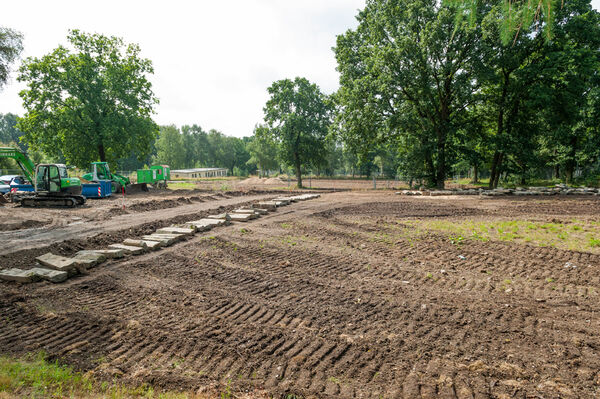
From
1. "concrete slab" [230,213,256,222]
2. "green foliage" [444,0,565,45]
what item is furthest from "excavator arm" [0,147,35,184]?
"green foliage" [444,0,565,45]

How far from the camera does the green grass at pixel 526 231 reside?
29.4ft

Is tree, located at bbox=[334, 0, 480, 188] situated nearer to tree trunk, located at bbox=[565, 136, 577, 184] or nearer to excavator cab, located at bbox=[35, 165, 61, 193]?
tree trunk, located at bbox=[565, 136, 577, 184]

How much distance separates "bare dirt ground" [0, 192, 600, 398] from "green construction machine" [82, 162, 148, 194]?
771 inches

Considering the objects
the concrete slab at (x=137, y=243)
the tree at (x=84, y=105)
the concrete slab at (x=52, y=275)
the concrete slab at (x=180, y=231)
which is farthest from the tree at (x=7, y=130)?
the concrete slab at (x=52, y=275)

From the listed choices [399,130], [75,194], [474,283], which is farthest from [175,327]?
[399,130]

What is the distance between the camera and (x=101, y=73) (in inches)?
1203

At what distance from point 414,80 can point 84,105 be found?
28.1m

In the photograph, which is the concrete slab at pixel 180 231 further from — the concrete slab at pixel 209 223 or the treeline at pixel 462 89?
the treeline at pixel 462 89

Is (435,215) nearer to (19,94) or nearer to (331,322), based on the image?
(331,322)

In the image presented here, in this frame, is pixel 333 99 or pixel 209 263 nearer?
pixel 209 263

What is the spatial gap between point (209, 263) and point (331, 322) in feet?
12.8

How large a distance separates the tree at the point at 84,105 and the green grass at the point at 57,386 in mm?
29406

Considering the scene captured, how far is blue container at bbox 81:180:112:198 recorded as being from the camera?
74.2 ft

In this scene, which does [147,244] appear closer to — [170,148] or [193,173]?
[193,173]
